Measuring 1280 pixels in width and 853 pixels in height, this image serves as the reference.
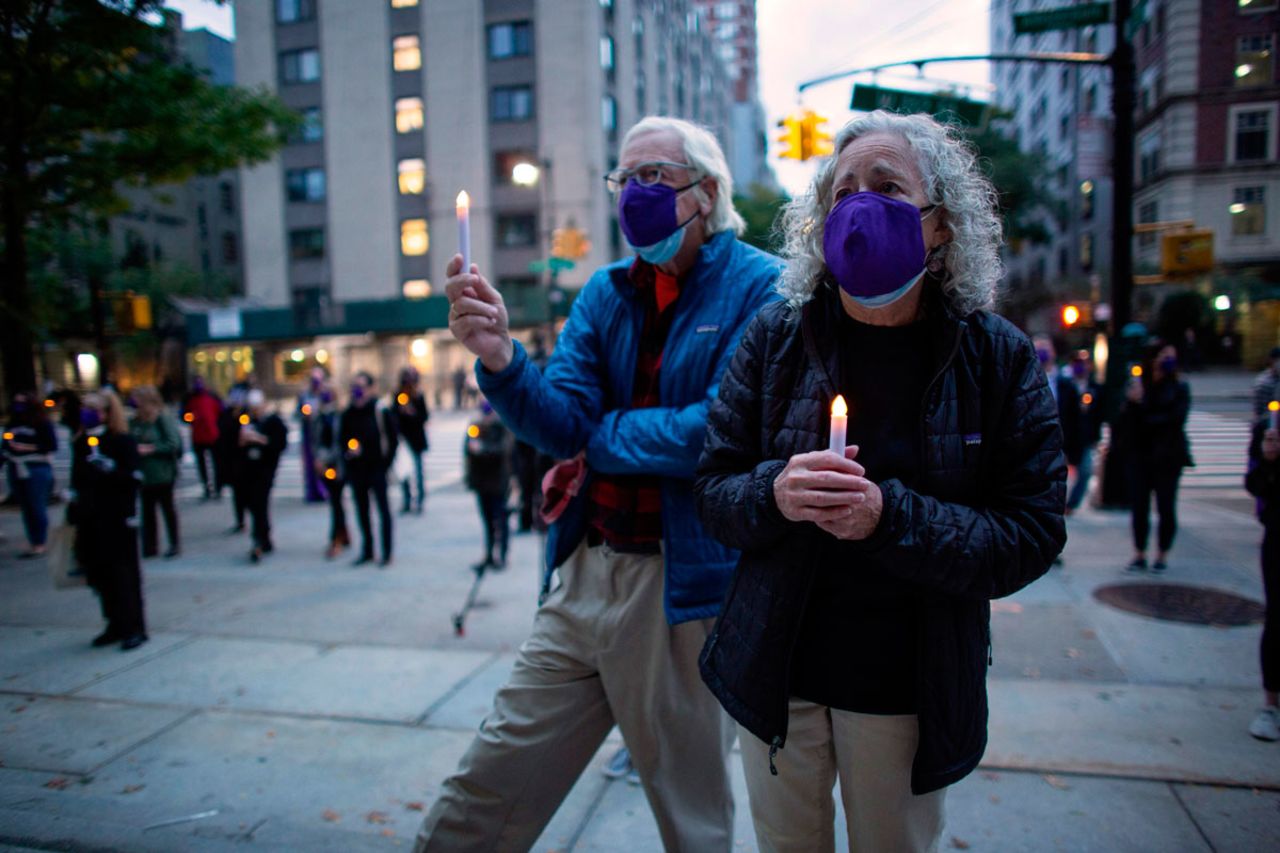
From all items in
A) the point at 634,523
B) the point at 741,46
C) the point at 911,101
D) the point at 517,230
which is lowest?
the point at 634,523

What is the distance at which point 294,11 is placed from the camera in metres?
35.8

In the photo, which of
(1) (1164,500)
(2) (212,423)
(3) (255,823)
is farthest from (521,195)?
(3) (255,823)

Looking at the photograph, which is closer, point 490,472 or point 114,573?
point 114,573

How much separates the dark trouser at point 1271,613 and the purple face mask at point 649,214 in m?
3.37

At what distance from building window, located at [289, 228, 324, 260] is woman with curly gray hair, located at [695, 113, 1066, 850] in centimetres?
4173

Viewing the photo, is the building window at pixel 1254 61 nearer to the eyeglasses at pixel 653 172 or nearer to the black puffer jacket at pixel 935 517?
the eyeglasses at pixel 653 172

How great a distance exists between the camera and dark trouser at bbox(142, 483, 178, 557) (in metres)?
8.66

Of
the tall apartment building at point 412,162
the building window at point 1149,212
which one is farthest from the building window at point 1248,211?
the tall apartment building at point 412,162

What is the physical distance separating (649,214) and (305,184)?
4150 centimetres

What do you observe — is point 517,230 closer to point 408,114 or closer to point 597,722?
point 408,114

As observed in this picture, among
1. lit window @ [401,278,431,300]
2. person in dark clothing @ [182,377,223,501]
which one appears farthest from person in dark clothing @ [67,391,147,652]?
lit window @ [401,278,431,300]

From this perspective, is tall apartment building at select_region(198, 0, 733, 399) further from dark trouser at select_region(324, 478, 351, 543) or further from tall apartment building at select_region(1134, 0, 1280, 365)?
dark trouser at select_region(324, 478, 351, 543)

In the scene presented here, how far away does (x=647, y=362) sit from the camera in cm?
251

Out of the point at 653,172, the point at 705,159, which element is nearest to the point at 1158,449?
the point at 705,159
